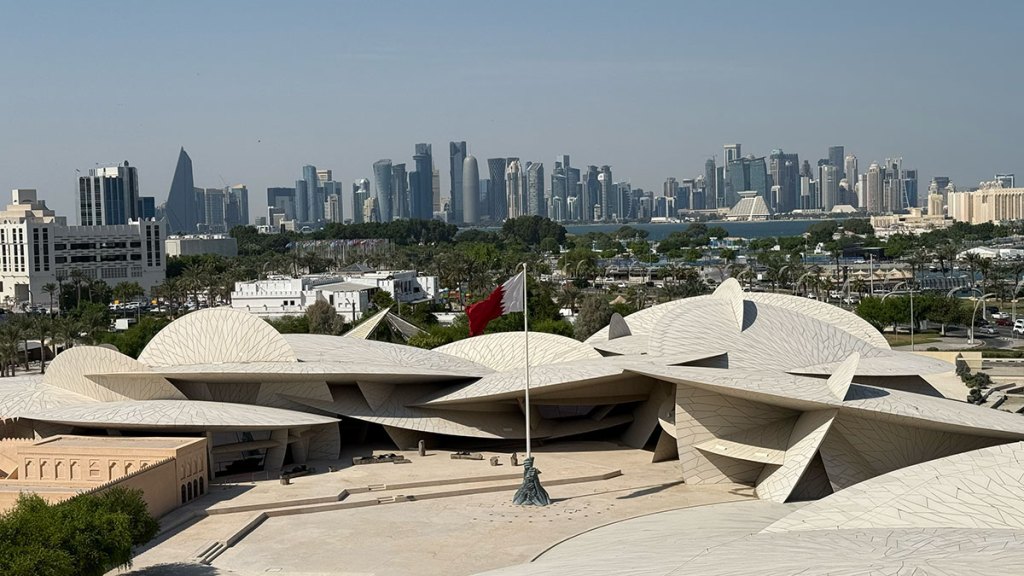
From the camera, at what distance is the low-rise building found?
Result: 148125 millimetres

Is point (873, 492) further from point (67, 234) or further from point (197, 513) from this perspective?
point (67, 234)

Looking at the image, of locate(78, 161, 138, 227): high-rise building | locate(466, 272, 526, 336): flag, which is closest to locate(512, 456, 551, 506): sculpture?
locate(466, 272, 526, 336): flag

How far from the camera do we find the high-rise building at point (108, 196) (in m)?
175

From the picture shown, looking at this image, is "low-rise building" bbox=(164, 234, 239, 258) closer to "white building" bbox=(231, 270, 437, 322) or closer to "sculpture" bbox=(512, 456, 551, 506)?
"white building" bbox=(231, 270, 437, 322)

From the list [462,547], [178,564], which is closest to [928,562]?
[462,547]

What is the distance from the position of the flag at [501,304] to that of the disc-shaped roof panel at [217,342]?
7420mm

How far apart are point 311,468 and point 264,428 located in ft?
6.84

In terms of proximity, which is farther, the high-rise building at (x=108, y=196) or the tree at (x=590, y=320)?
the high-rise building at (x=108, y=196)

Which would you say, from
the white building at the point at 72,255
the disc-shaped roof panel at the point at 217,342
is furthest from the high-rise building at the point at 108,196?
the disc-shaped roof panel at the point at 217,342

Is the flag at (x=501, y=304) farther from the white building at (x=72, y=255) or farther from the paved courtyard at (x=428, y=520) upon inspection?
the white building at (x=72, y=255)

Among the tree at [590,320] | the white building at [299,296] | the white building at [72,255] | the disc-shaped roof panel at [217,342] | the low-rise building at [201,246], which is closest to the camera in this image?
the disc-shaped roof panel at [217,342]

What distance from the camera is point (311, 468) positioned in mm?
36312

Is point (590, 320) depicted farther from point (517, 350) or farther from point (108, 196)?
point (108, 196)

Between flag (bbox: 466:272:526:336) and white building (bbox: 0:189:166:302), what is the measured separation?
71.3m
